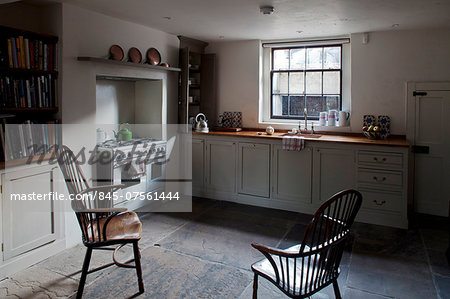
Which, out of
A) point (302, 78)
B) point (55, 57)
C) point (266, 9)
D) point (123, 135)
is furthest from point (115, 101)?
point (302, 78)

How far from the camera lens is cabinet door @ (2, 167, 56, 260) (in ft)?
9.78

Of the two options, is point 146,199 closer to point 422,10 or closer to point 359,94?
point 359,94

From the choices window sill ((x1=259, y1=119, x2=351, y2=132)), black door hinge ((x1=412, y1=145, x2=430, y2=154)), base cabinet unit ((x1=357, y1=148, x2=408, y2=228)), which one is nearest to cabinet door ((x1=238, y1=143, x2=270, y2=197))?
window sill ((x1=259, y1=119, x2=351, y2=132))

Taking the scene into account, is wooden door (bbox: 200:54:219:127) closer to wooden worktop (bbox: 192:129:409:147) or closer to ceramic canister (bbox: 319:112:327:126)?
wooden worktop (bbox: 192:129:409:147)

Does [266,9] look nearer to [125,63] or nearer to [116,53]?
[125,63]

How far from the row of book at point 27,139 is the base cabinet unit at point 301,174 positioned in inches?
89.9

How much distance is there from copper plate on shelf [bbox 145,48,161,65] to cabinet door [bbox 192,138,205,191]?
1.25 metres

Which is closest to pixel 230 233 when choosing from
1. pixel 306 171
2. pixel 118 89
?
pixel 306 171

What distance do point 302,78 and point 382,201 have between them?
2.15m

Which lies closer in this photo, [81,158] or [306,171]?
[81,158]

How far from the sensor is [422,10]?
141 inches

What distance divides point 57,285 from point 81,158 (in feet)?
4.44

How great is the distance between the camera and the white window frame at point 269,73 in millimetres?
5051

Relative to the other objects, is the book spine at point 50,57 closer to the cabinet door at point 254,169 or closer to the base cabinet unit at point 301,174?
the base cabinet unit at point 301,174
